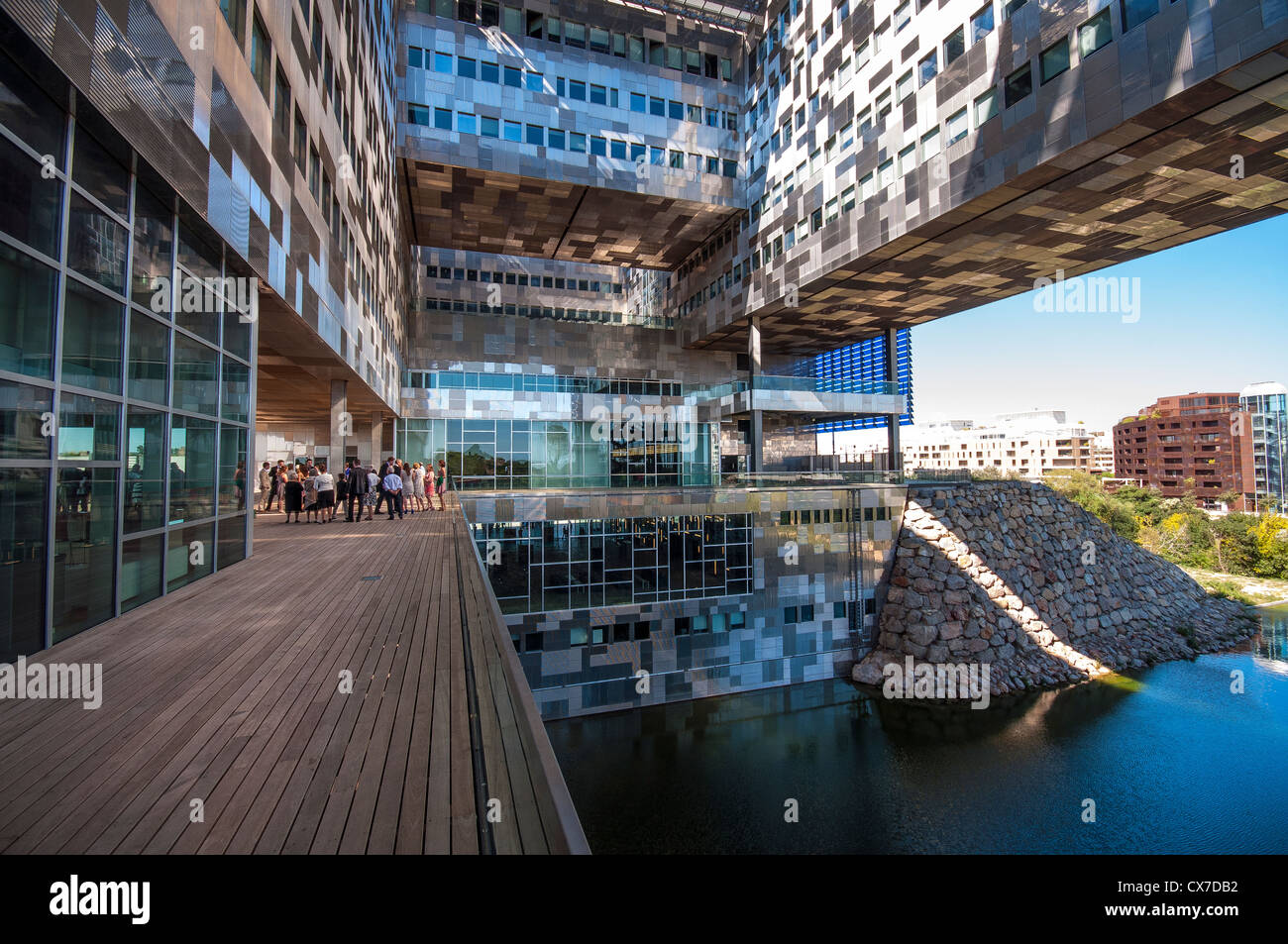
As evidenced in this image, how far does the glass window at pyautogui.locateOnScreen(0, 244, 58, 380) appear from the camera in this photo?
512cm

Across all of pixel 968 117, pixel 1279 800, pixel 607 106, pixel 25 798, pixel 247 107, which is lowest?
pixel 1279 800

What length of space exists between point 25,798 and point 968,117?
95.3 ft

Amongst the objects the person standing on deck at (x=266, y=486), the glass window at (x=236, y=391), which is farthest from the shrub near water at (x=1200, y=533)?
the glass window at (x=236, y=391)

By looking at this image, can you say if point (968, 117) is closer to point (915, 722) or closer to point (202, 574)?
point (915, 722)

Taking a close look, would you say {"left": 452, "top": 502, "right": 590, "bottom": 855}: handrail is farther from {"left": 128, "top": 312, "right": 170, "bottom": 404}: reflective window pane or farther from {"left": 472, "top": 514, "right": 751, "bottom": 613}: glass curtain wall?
{"left": 472, "top": 514, "right": 751, "bottom": 613}: glass curtain wall

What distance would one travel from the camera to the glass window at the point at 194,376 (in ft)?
28.7

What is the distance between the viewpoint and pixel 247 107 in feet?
32.3

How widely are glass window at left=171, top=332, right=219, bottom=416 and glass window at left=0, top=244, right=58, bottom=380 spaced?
2992mm

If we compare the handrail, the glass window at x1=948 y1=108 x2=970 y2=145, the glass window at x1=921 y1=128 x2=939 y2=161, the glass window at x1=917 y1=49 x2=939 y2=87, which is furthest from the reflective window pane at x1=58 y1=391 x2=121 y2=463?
the glass window at x1=917 y1=49 x2=939 y2=87

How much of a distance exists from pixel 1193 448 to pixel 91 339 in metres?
130

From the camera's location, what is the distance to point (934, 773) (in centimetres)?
1911

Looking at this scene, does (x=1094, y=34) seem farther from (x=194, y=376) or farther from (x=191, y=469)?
(x=191, y=469)

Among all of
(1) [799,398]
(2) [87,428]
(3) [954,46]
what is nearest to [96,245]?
(2) [87,428]
